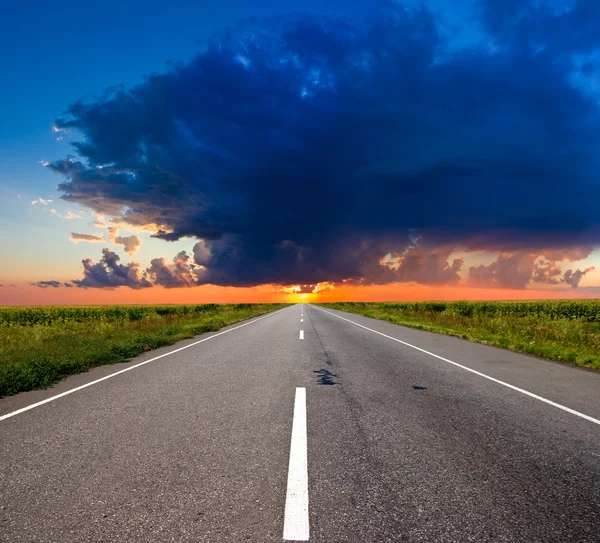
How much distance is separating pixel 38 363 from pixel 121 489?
6618 mm

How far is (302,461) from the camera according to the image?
363cm

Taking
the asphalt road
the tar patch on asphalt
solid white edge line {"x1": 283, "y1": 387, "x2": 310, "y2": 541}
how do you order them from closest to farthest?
solid white edge line {"x1": 283, "y1": 387, "x2": 310, "y2": 541}, the asphalt road, the tar patch on asphalt

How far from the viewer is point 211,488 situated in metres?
3.13

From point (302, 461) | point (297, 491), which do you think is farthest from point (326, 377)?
point (297, 491)

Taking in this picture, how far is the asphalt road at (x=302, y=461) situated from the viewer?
8.70ft

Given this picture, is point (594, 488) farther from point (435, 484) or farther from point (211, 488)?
point (211, 488)

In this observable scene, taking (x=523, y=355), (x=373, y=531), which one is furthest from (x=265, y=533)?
(x=523, y=355)

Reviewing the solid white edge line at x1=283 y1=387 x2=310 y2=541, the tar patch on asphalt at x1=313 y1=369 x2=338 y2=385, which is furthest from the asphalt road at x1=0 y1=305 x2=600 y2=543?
the tar patch on asphalt at x1=313 y1=369 x2=338 y2=385

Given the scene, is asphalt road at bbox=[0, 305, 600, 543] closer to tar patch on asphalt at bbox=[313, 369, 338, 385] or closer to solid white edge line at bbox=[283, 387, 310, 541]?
solid white edge line at bbox=[283, 387, 310, 541]

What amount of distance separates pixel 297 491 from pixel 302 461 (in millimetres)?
566

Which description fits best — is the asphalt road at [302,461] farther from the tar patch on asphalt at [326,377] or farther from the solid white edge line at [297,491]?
the tar patch on asphalt at [326,377]

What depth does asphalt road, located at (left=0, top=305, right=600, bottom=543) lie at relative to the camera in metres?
2.65

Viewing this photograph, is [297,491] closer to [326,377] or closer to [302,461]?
[302,461]

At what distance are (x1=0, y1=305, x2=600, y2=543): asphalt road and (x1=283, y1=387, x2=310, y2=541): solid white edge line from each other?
0.02 m
